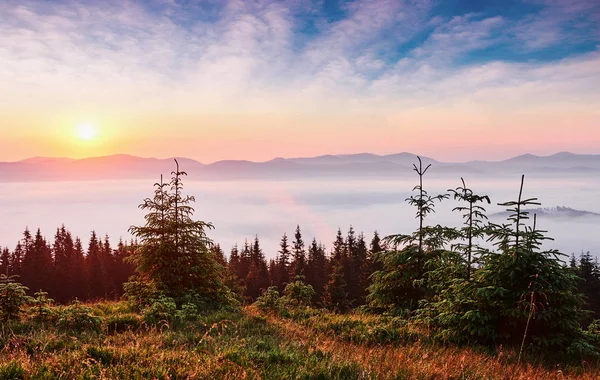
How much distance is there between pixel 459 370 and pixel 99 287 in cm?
6009

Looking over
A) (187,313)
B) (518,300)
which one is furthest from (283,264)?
(518,300)

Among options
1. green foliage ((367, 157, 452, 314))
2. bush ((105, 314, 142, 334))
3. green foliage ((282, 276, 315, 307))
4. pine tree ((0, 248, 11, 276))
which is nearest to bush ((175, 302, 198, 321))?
bush ((105, 314, 142, 334))

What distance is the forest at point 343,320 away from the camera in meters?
5.47

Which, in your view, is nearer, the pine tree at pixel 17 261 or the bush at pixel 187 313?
the bush at pixel 187 313

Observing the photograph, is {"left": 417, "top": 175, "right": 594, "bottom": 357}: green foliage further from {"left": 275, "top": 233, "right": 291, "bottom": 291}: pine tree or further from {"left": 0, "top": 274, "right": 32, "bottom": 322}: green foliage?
{"left": 275, "top": 233, "right": 291, "bottom": 291}: pine tree

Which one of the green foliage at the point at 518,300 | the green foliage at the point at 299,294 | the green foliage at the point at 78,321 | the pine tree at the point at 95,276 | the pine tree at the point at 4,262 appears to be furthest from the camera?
the pine tree at the point at 4,262

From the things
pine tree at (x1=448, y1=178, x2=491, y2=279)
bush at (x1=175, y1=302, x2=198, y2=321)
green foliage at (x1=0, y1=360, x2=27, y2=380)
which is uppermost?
pine tree at (x1=448, y1=178, x2=491, y2=279)

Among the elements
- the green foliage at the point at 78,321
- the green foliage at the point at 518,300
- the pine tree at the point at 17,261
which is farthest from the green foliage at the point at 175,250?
the pine tree at the point at 17,261

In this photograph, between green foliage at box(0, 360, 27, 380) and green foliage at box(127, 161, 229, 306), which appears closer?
green foliage at box(0, 360, 27, 380)

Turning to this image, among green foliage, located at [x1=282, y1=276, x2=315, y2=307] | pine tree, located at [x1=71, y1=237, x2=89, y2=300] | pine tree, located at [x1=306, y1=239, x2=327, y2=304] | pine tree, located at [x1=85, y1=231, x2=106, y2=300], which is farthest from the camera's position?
pine tree, located at [x1=306, y1=239, x2=327, y2=304]

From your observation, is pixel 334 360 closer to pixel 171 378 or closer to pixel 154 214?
pixel 171 378

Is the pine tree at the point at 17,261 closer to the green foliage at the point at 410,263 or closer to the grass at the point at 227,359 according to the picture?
the grass at the point at 227,359

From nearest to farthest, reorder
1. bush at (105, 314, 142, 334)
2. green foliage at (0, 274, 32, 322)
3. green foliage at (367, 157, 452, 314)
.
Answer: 1. green foliage at (0, 274, 32, 322)
2. bush at (105, 314, 142, 334)
3. green foliage at (367, 157, 452, 314)

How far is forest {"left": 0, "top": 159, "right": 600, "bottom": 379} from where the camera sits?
5473 millimetres
